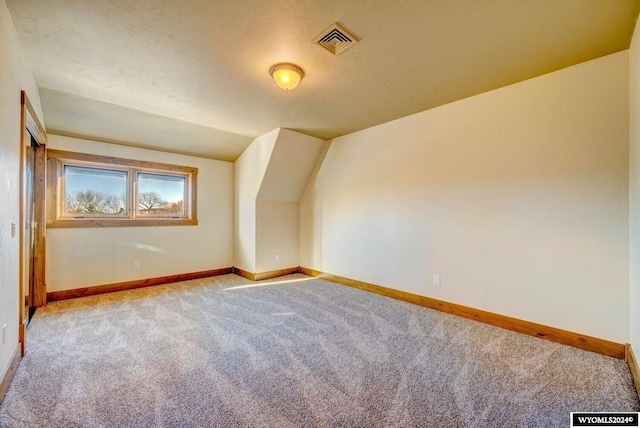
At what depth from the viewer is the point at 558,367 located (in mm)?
2094

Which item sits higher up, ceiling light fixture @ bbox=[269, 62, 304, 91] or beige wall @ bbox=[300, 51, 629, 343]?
ceiling light fixture @ bbox=[269, 62, 304, 91]

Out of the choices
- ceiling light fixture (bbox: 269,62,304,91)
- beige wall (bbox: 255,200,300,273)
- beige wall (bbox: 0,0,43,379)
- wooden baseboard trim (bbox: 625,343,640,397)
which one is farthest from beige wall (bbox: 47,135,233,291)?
wooden baseboard trim (bbox: 625,343,640,397)

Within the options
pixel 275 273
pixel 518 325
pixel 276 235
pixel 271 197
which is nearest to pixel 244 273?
pixel 275 273

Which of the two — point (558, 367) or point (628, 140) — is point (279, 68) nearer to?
point (628, 140)

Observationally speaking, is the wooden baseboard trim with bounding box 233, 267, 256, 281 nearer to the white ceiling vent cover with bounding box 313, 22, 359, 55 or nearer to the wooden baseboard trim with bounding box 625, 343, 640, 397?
the white ceiling vent cover with bounding box 313, 22, 359, 55

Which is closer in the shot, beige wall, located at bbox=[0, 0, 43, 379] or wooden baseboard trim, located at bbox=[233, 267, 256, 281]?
beige wall, located at bbox=[0, 0, 43, 379]

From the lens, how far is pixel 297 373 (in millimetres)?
2010

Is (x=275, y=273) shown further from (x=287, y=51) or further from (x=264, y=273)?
(x=287, y=51)

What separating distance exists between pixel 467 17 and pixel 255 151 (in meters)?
3.59

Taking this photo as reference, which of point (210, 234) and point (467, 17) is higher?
point (467, 17)

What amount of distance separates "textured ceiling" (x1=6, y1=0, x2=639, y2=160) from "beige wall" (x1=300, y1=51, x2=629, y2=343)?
11.8 inches

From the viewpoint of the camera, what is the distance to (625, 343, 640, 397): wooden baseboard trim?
185cm

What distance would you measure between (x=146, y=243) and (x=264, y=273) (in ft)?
6.45

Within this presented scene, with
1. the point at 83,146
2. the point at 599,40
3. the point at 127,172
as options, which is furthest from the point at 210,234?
the point at 599,40
